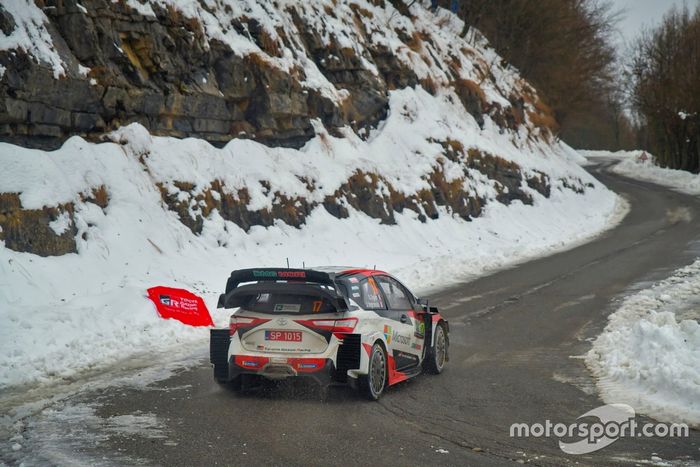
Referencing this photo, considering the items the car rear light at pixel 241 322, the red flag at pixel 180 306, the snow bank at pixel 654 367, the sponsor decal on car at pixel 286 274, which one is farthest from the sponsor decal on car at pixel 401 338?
the red flag at pixel 180 306

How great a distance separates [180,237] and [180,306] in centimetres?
444

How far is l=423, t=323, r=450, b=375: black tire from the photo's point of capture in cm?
977

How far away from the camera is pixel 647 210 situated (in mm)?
37844

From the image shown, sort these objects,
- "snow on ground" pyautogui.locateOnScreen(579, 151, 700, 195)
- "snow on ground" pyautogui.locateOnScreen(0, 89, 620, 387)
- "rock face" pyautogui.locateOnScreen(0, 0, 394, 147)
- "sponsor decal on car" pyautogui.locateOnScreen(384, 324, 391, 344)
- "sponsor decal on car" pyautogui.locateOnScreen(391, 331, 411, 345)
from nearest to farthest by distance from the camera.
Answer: "sponsor decal on car" pyautogui.locateOnScreen(384, 324, 391, 344), "sponsor decal on car" pyautogui.locateOnScreen(391, 331, 411, 345), "snow on ground" pyautogui.locateOnScreen(0, 89, 620, 387), "rock face" pyautogui.locateOnScreen(0, 0, 394, 147), "snow on ground" pyautogui.locateOnScreen(579, 151, 700, 195)

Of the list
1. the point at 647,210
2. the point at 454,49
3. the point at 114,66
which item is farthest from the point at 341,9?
the point at 647,210

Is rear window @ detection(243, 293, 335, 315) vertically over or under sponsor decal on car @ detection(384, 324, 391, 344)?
over

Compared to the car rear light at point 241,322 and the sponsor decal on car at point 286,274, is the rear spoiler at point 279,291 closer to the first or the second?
the sponsor decal on car at point 286,274

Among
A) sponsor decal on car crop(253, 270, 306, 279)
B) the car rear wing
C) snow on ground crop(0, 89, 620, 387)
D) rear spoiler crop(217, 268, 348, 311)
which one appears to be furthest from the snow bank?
snow on ground crop(0, 89, 620, 387)

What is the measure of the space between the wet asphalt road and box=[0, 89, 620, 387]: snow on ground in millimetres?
2481

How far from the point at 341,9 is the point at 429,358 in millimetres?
22534

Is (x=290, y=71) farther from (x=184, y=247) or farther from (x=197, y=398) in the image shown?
(x=197, y=398)

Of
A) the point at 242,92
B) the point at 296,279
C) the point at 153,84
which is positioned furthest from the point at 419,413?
the point at 242,92

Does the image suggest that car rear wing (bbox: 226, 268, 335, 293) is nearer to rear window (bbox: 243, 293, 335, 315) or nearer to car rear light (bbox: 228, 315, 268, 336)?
rear window (bbox: 243, 293, 335, 315)

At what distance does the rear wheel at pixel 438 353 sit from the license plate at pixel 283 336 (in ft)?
7.57
